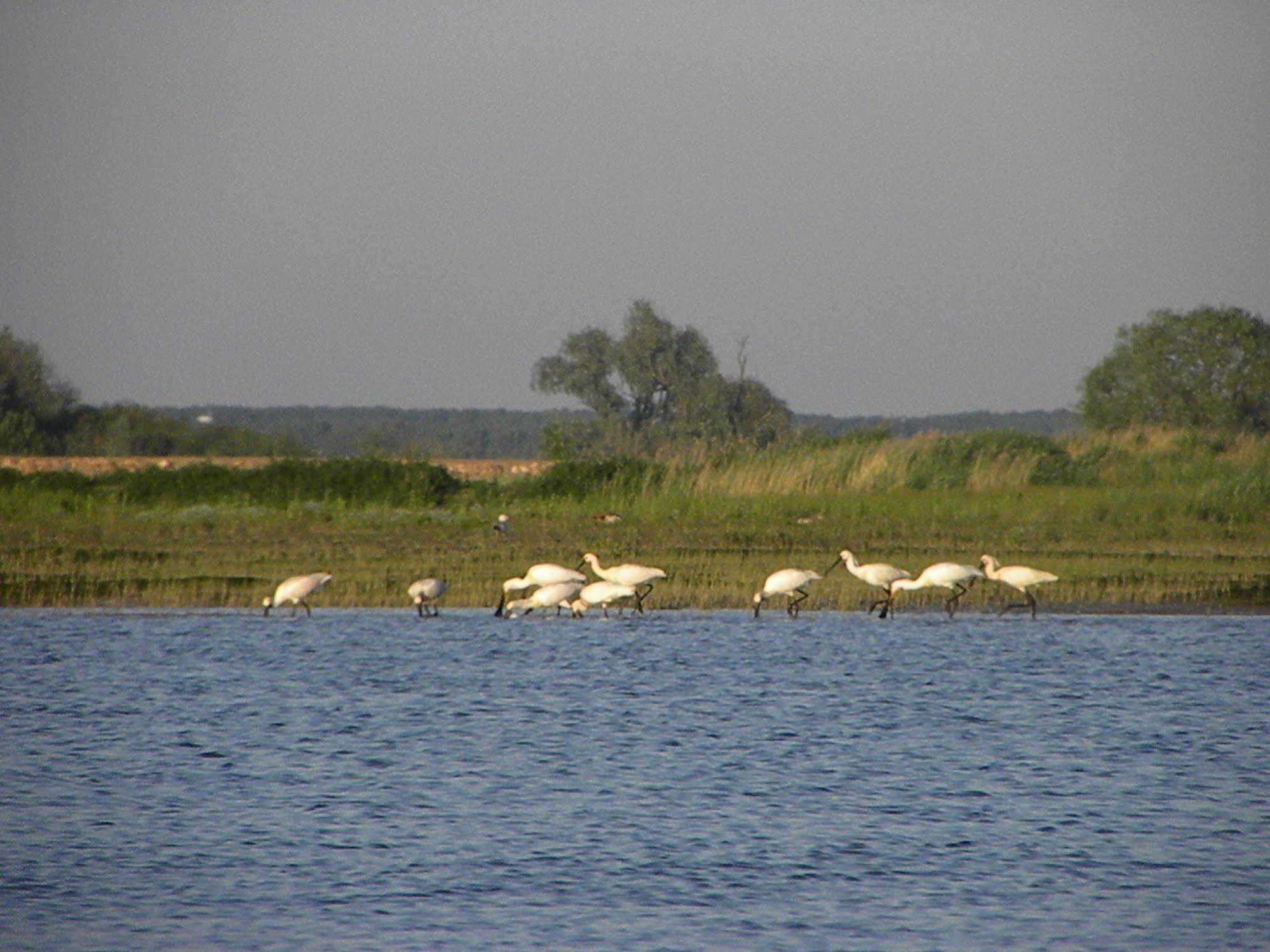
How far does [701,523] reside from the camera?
28578 millimetres

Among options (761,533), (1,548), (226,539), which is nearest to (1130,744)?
(761,533)

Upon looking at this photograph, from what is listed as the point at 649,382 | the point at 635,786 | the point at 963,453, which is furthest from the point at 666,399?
the point at 635,786

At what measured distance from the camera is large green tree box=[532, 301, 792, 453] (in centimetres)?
5600

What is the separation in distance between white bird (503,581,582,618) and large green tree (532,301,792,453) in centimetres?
3401

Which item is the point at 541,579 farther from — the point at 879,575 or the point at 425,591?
the point at 879,575

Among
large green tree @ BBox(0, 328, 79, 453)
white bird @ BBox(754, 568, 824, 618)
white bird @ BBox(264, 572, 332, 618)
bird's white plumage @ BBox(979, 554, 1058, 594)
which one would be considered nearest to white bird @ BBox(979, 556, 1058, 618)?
bird's white plumage @ BBox(979, 554, 1058, 594)

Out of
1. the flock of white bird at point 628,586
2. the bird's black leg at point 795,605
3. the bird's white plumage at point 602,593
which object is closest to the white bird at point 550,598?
the flock of white bird at point 628,586

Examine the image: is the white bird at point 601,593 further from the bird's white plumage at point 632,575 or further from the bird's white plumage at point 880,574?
the bird's white plumage at point 880,574

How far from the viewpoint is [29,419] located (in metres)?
54.7

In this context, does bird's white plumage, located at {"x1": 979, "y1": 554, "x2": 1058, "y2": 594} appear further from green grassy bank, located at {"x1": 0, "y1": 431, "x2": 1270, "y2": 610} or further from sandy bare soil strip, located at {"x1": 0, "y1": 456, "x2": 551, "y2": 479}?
→ sandy bare soil strip, located at {"x1": 0, "y1": 456, "x2": 551, "y2": 479}

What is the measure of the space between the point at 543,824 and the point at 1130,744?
202 inches

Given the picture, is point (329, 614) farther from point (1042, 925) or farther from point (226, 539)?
point (1042, 925)

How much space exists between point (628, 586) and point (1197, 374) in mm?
38174

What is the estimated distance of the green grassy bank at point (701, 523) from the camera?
22516mm
